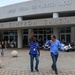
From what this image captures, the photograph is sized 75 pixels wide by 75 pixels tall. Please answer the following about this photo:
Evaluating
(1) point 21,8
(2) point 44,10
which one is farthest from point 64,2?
A: (1) point 21,8

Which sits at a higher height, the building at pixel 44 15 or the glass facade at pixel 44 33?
the building at pixel 44 15

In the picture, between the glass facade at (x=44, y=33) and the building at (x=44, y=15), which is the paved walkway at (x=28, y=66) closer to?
the building at (x=44, y=15)

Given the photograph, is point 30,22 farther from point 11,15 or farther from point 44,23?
point 11,15

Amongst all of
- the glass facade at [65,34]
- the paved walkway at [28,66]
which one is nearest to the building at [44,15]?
the glass facade at [65,34]

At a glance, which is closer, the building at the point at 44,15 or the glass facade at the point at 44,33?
the building at the point at 44,15

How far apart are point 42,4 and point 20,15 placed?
16.5 ft

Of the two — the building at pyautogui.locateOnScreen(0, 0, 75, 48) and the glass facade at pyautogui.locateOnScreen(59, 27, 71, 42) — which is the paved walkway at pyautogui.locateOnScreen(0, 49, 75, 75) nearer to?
the building at pyautogui.locateOnScreen(0, 0, 75, 48)

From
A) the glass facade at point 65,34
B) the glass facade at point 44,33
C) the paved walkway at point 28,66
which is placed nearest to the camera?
the paved walkway at point 28,66

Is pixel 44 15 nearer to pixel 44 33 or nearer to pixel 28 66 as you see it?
pixel 44 33

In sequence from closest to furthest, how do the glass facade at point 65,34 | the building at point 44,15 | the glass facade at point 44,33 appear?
the building at point 44,15 < the glass facade at point 65,34 < the glass facade at point 44,33

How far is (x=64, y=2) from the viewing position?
3431 centimetres

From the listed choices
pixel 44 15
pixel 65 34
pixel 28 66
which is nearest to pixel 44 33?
pixel 65 34

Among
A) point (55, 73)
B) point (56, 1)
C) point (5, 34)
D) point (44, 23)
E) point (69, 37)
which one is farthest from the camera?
point (5, 34)

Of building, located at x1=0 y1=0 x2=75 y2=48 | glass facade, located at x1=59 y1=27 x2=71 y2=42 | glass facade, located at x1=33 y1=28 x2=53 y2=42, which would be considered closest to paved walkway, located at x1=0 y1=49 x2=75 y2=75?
building, located at x1=0 y1=0 x2=75 y2=48
